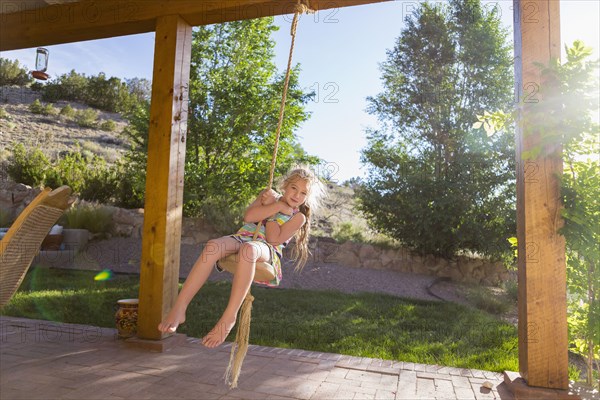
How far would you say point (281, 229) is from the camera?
8.17 ft

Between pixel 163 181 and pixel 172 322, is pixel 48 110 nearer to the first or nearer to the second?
pixel 163 181

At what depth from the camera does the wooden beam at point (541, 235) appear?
2.42m

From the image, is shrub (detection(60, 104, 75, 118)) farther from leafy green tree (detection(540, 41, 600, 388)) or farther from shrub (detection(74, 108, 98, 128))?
leafy green tree (detection(540, 41, 600, 388))

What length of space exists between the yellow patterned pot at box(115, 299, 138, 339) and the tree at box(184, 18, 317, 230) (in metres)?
4.21

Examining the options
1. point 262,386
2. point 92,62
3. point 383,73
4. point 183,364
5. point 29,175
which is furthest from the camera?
point 92,62

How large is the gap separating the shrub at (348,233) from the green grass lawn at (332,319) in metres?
2.09

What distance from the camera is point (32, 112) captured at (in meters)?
15.7

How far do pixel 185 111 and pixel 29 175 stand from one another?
729 cm

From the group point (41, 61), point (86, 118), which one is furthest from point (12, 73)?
point (41, 61)

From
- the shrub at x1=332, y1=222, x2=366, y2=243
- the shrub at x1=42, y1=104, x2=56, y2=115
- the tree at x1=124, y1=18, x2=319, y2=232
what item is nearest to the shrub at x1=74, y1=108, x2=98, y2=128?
the shrub at x1=42, y1=104, x2=56, y2=115

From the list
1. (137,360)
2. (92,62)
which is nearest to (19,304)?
(137,360)

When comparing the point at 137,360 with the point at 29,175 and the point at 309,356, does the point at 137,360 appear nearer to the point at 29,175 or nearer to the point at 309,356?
the point at 309,356

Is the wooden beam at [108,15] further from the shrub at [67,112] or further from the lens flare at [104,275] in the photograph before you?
the shrub at [67,112]

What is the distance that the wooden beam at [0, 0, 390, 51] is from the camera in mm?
3137
